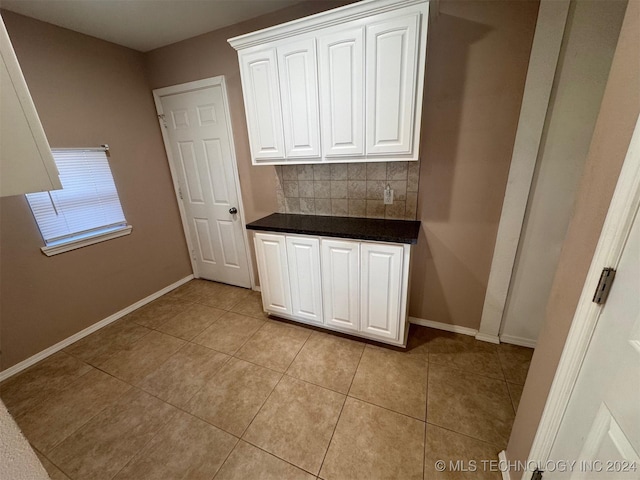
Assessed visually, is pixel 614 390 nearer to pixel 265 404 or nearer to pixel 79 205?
pixel 265 404

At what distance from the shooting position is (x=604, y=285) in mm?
685

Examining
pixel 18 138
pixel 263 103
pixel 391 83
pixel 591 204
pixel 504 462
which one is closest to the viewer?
pixel 18 138

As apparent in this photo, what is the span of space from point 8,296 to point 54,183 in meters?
2.23

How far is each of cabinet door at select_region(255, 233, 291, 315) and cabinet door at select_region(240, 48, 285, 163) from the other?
0.66 meters

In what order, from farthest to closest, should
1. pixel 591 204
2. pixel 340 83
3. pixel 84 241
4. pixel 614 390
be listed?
pixel 84 241, pixel 340 83, pixel 591 204, pixel 614 390

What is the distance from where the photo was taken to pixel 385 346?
6.42 ft

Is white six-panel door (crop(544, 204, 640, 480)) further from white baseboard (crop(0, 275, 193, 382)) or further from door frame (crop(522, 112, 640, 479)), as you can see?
white baseboard (crop(0, 275, 193, 382))

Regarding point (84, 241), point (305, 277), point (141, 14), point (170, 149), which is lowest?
point (305, 277)

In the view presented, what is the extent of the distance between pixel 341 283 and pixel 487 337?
48.9 inches

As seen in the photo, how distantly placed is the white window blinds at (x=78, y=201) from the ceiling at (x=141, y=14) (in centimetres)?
93

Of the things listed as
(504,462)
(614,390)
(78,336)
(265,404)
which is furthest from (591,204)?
(78,336)

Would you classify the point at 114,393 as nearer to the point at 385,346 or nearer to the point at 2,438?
the point at 2,438

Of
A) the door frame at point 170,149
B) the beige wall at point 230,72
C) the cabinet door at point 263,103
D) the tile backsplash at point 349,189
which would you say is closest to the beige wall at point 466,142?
the tile backsplash at point 349,189

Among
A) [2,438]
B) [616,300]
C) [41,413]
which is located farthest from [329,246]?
[41,413]
